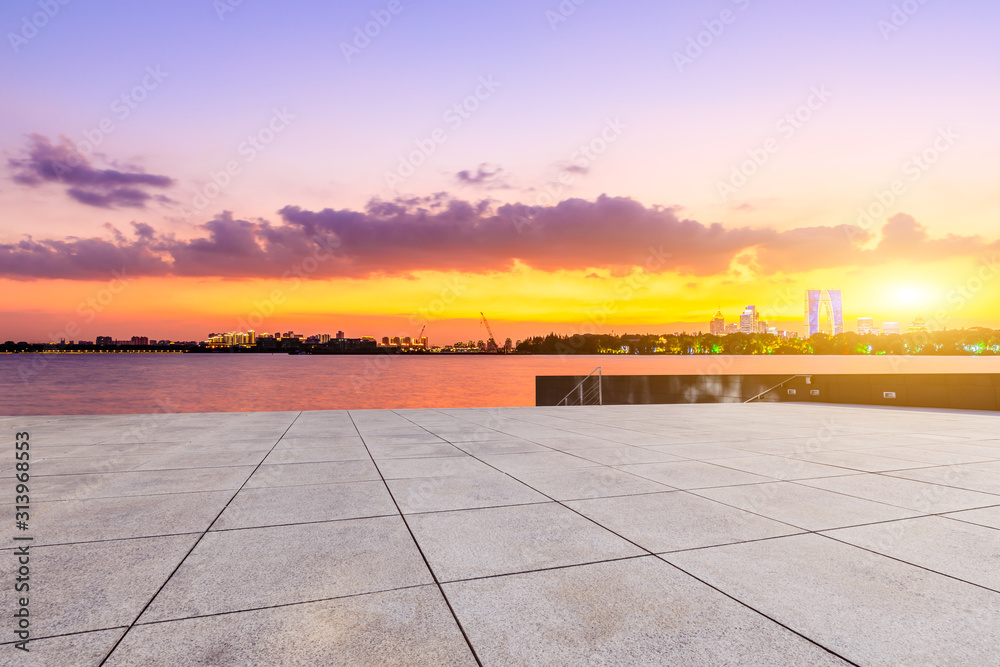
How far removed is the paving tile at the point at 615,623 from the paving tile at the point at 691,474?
310 cm

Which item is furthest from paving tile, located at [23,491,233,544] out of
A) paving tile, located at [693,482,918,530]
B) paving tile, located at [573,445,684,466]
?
paving tile, located at [693,482,918,530]

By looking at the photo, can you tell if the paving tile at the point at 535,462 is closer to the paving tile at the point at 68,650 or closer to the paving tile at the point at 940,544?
the paving tile at the point at 940,544

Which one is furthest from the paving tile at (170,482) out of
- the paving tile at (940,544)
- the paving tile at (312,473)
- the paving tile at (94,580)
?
the paving tile at (940,544)

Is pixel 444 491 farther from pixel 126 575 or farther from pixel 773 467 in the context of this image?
pixel 773 467

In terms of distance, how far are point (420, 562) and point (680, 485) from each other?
153 inches

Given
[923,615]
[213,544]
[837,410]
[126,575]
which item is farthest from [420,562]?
[837,410]

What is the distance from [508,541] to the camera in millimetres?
4754

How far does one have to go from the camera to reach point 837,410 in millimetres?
17125

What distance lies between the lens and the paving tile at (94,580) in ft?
11.1

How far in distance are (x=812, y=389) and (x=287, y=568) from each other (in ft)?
72.6

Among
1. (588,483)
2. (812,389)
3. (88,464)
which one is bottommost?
(88,464)

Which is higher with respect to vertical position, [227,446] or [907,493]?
[907,493]

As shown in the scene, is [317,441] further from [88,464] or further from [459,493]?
[459,493]

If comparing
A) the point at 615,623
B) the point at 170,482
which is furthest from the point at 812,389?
the point at 170,482
